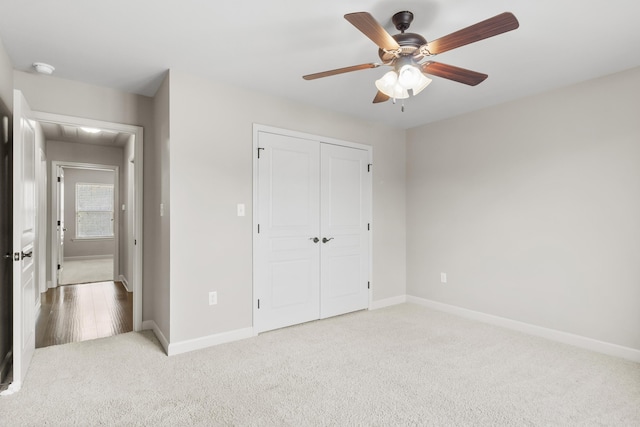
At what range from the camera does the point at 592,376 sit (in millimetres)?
2477

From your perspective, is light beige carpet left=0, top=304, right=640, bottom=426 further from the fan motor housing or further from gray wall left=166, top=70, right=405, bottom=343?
the fan motor housing

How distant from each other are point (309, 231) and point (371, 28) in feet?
7.74

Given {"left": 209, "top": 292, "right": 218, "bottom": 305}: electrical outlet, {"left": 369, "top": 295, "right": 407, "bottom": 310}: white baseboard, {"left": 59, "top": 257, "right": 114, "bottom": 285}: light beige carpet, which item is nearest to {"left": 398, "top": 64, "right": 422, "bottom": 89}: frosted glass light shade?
{"left": 209, "top": 292, "right": 218, "bottom": 305}: electrical outlet

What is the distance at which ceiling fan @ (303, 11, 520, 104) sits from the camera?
162 centimetres

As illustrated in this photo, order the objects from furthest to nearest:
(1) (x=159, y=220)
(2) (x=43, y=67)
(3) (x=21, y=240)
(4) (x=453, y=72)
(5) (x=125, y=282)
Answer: (5) (x=125, y=282)
(1) (x=159, y=220)
(2) (x=43, y=67)
(3) (x=21, y=240)
(4) (x=453, y=72)

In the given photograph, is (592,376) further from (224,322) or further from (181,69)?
(181,69)

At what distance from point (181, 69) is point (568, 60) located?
3.05 meters

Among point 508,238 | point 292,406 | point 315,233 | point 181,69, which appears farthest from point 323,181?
point 292,406

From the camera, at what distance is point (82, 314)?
155 inches

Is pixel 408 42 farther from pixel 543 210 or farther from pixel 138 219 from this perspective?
pixel 138 219

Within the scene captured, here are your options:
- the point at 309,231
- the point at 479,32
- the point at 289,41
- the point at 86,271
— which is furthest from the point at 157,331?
the point at 86,271

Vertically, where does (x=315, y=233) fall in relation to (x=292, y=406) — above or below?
above

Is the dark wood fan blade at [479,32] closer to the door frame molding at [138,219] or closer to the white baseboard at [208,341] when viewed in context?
the white baseboard at [208,341]

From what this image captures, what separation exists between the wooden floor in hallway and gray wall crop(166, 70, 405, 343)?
41.8 inches
